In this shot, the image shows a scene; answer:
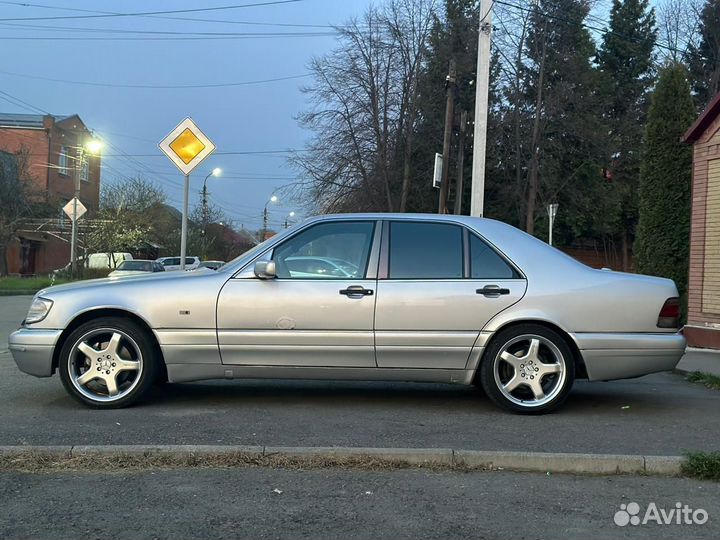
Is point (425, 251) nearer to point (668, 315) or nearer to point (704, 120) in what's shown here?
point (668, 315)

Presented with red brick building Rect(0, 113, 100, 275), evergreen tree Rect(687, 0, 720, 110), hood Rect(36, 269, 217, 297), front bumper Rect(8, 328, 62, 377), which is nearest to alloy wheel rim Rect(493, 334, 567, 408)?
hood Rect(36, 269, 217, 297)

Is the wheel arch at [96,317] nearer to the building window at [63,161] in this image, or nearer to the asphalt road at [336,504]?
the asphalt road at [336,504]

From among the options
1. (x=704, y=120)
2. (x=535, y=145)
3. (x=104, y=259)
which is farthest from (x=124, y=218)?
(x=704, y=120)

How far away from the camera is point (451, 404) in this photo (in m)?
6.11

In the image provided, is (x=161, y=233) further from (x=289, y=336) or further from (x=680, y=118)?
(x=289, y=336)

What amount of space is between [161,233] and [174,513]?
42.4 metres

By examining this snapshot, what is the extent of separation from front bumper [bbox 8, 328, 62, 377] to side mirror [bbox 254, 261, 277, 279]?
1.75 m

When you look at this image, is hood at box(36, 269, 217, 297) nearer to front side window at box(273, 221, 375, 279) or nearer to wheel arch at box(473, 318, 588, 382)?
front side window at box(273, 221, 375, 279)

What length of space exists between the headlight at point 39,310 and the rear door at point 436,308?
110 inches

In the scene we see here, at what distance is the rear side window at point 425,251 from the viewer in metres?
5.68

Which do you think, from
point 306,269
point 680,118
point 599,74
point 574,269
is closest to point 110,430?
point 306,269

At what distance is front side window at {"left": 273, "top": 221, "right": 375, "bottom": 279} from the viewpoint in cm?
572

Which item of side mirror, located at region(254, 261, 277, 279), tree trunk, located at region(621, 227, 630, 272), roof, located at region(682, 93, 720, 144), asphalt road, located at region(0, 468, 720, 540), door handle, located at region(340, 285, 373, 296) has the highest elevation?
roof, located at region(682, 93, 720, 144)

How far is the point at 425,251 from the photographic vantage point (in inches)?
227
